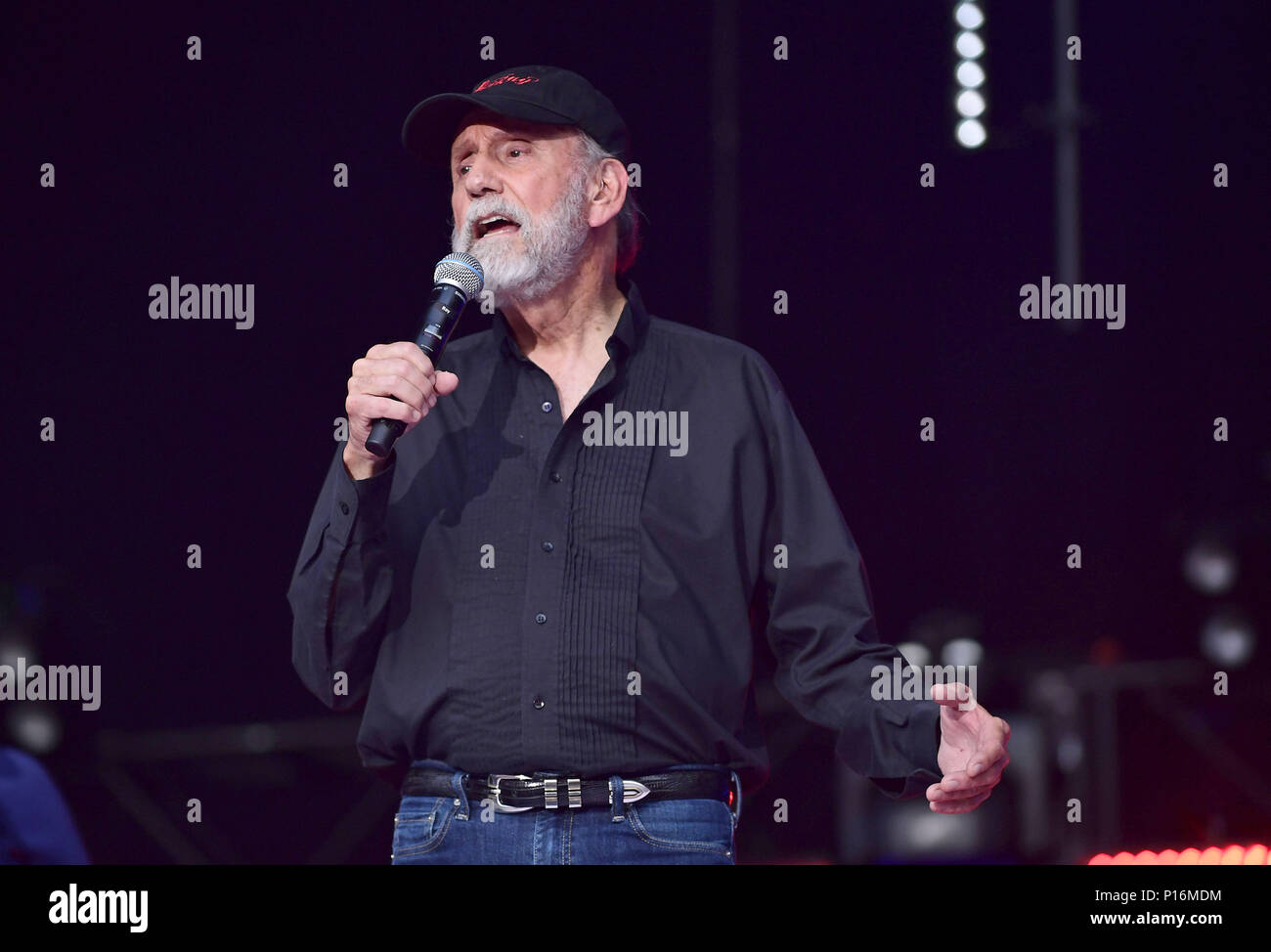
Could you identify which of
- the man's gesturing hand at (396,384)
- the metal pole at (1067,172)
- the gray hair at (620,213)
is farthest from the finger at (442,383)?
the metal pole at (1067,172)

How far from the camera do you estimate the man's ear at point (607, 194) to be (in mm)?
2678

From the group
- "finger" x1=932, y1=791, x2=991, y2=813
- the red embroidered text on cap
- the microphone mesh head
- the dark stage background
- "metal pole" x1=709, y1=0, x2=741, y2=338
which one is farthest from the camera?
"metal pole" x1=709, y1=0, x2=741, y2=338

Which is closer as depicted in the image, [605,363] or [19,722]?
[605,363]

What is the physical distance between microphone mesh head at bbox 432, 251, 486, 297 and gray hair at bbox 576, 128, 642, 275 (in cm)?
34

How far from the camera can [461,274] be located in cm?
239

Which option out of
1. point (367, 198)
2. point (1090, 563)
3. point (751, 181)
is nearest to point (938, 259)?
point (751, 181)

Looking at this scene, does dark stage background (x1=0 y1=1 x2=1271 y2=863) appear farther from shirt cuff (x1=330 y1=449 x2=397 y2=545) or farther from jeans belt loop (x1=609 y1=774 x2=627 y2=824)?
jeans belt loop (x1=609 y1=774 x2=627 y2=824)

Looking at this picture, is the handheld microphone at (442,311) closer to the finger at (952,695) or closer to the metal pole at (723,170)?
the finger at (952,695)

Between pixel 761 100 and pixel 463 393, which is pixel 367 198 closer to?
pixel 761 100

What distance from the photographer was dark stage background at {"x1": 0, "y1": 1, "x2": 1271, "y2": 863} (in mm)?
3959

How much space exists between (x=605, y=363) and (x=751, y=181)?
179 centimetres

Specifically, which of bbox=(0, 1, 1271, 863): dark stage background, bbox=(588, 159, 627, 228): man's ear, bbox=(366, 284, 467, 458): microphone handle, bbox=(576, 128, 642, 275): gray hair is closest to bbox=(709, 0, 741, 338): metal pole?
bbox=(0, 1, 1271, 863): dark stage background

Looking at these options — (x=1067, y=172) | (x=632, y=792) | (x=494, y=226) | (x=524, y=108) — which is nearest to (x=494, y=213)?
(x=494, y=226)

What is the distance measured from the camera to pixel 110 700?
13.5ft
